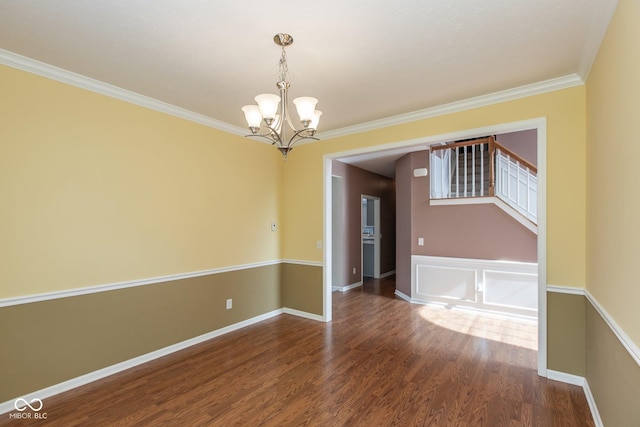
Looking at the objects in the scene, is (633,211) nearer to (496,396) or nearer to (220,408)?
(496,396)

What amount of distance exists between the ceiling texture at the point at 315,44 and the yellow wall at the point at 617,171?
0.29 m

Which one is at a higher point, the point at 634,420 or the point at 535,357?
the point at 634,420

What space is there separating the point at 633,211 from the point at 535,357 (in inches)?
95.0

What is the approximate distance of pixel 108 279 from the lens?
287 cm

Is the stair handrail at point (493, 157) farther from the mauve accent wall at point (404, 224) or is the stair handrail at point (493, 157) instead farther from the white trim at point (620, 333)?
the white trim at point (620, 333)

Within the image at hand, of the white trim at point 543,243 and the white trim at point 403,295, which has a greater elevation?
the white trim at point 543,243

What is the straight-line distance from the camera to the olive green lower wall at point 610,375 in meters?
1.46

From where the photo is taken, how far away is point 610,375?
1849 mm

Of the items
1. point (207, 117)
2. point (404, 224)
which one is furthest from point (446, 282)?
point (207, 117)

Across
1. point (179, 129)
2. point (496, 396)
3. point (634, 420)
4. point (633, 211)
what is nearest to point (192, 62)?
point (179, 129)

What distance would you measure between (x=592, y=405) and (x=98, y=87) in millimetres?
4823

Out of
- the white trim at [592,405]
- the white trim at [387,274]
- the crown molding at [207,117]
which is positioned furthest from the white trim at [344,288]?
the white trim at [592,405]

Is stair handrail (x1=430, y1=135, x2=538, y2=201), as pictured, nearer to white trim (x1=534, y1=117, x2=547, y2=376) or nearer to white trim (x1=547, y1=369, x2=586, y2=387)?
white trim (x1=534, y1=117, x2=547, y2=376)

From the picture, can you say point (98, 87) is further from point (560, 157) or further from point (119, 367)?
point (560, 157)
